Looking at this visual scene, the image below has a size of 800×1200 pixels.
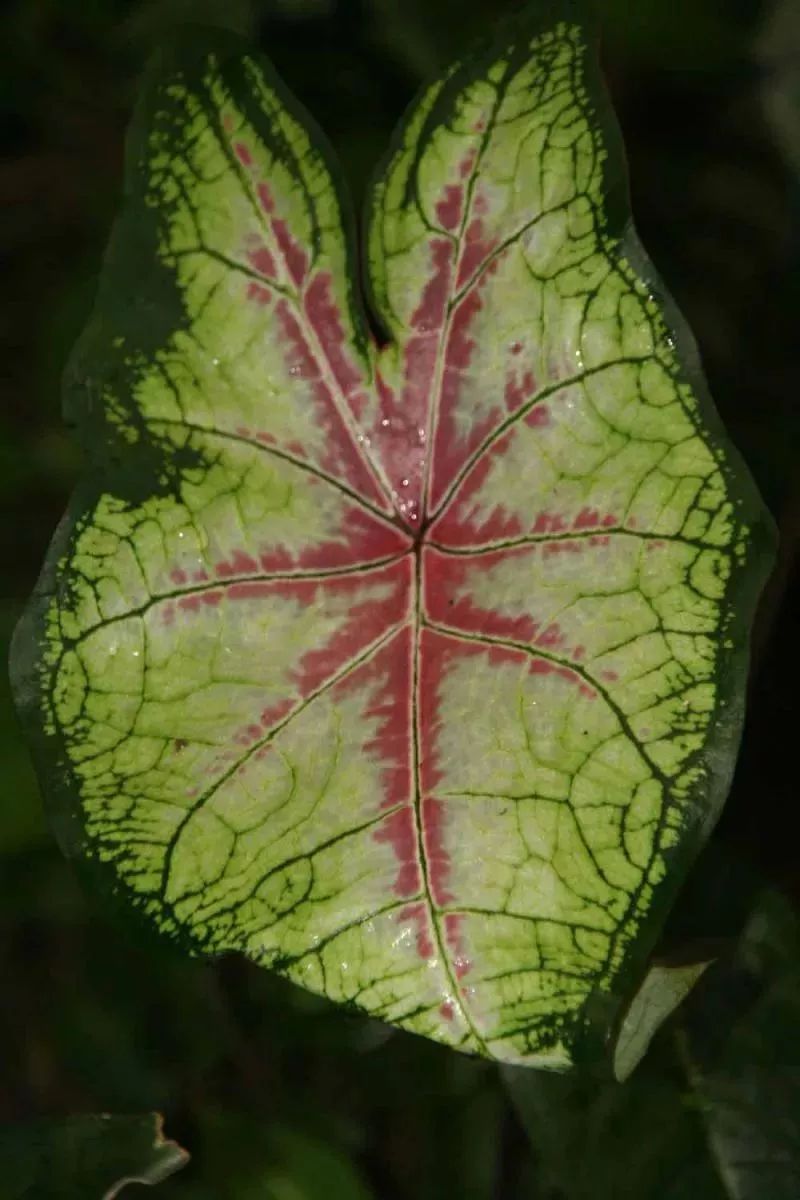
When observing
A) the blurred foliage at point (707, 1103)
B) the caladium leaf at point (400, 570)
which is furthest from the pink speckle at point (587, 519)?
the blurred foliage at point (707, 1103)

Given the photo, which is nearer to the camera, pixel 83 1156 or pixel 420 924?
pixel 420 924

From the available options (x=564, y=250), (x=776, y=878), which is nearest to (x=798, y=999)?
(x=776, y=878)

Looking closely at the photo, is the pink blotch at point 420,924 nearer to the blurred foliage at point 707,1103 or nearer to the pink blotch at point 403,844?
the pink blotch at point 403,844

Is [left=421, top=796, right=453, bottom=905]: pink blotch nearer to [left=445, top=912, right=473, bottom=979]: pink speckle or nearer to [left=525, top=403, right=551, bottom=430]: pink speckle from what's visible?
[left=445, top=912, right=473, bottom=979]: pink speckle

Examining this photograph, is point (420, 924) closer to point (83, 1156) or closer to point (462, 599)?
point (462, 599)

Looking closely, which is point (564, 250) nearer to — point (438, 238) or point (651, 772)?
point (438, 238)

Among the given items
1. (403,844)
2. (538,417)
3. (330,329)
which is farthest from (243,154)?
A: (403,844)
